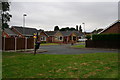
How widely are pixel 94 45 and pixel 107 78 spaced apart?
696 inches

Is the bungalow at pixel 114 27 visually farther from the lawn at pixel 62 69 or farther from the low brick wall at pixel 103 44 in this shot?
the lawn at pixel 62 69

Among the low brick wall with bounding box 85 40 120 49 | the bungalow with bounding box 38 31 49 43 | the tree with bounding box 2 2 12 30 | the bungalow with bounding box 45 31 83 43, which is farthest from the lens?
the bungalow with bounding box 45 31 83 43

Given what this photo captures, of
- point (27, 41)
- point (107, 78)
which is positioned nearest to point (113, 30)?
point (27, 41)

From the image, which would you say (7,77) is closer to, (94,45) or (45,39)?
(94,45)

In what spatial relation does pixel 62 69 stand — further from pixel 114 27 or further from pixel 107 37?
pixel 114 27

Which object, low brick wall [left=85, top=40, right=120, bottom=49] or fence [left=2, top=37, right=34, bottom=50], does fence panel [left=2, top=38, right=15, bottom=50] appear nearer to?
fence [left=2, top=37, right=34, bottom=50]

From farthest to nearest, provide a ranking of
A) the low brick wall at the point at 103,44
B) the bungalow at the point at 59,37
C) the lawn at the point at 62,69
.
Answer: the bungalow at the point at 59,37 → the low brick wall at the point at 103,44 → the lawn at the point at 62,69

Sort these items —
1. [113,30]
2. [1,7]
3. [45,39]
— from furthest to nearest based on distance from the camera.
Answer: [45,39] < [113,30] < [1,7]

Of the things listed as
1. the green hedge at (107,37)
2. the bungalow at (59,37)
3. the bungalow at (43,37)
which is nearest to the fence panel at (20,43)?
the green hedge at (107,37)

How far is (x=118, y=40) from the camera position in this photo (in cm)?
2014

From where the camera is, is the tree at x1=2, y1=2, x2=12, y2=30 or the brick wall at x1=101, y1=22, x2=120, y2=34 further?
the brick wall at x1=101, y1=22, x2=120, y2=34

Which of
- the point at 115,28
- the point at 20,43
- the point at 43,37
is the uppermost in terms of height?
the point at 115,28

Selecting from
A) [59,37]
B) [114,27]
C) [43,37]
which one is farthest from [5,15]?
[59,37]

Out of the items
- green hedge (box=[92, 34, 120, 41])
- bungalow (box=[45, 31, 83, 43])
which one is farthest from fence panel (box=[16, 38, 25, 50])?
bungalow (box=[45, 31, 83, 43])
